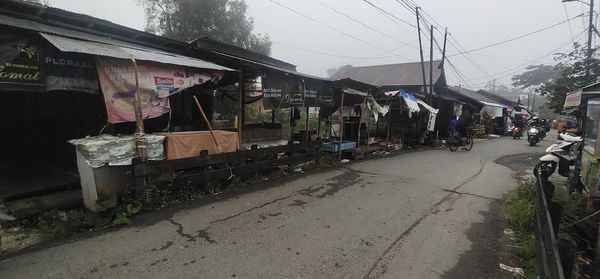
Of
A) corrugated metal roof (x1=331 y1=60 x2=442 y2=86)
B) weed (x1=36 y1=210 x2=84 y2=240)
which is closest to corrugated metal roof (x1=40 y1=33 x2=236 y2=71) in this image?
weed (x1=36 y1=210 x2=84 y2=240)

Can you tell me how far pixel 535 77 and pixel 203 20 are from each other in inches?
2695

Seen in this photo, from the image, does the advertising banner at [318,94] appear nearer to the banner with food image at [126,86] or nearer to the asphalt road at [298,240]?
the asphalt road at [298,240]

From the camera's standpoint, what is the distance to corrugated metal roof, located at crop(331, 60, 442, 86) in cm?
2771

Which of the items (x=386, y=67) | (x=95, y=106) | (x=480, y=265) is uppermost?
(x=386, y=67)

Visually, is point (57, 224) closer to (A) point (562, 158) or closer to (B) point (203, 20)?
(A) point (562, 158)

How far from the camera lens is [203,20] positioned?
953 inches

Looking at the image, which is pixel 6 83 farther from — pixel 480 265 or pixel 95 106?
pixel 480 265

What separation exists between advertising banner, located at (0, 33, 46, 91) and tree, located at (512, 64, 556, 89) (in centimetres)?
7618

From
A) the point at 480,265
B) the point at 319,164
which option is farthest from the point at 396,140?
the point at 480,265

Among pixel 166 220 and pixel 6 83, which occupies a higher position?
pixel 6 83

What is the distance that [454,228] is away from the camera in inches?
211

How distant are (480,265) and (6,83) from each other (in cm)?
727

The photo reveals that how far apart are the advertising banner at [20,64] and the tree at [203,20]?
63.2 feet

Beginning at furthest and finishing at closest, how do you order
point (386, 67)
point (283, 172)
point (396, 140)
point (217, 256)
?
point (386, 67)
point (396, 140)
point (283, 172)
point (217, 256)
